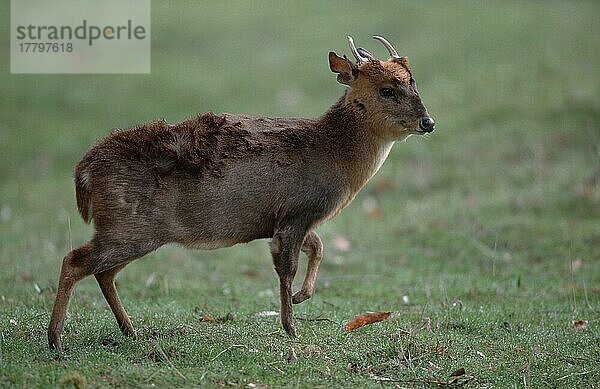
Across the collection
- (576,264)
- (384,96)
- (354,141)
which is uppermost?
(384,96)

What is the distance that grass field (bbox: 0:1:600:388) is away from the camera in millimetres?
5703

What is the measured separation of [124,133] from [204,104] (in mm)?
9794

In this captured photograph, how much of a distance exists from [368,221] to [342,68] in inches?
198

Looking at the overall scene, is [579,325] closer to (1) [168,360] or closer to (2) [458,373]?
(2) [458,373]

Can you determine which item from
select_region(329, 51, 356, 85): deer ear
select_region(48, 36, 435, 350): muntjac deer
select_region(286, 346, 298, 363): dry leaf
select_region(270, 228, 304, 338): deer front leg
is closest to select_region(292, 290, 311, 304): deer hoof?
select_region(48, 36, 435, 350): muntjac deer

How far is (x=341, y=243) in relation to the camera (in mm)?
10453

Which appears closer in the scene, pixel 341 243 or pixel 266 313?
pixel 266 313

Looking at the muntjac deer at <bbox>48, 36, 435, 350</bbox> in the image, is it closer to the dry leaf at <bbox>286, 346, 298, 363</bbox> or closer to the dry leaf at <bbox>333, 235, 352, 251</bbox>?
the dry leaf at <bbox>286, 346, 298, 363</bbox>

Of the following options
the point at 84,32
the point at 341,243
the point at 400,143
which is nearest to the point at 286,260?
the point at 341,243

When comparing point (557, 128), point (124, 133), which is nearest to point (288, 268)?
point (124, 133)

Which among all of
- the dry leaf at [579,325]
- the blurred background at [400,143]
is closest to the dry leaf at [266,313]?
the blurred background at [400,143]

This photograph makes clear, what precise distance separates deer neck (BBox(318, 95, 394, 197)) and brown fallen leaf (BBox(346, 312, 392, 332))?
2.84 ft

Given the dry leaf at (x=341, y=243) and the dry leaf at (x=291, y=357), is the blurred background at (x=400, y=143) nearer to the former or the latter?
the dry leaf at (x=341, y=243)

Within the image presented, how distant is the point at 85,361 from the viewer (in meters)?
5.36
